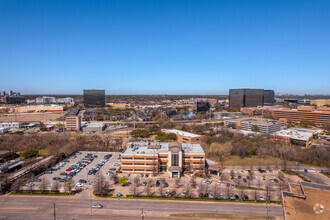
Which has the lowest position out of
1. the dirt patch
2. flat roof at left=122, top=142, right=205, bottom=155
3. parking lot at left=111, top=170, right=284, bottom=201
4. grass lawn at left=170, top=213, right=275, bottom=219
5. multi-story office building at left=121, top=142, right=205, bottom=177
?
grass lawn at left=170, top=213, right=275, bottom=219

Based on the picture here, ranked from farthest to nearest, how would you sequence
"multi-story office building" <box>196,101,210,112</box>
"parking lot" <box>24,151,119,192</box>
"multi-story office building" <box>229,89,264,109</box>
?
"multi-story office building" <box>229,89,264,109</box>, "multi-story office building" <box>196,101,210,112</box>, "parking lot" <box>24,151,119,192</box>

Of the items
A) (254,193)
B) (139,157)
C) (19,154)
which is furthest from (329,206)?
(19,154)

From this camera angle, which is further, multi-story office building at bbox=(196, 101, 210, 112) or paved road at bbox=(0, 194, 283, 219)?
multi-story office building at bbox=(196, 101, 210, 112)

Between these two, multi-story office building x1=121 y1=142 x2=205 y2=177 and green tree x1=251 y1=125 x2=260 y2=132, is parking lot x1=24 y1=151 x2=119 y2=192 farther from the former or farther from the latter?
green tree x1=251 y1=125 x2=260 y2=132

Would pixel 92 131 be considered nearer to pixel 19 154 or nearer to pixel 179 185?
pixel 19 154

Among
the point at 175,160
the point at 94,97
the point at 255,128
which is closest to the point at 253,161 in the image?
the point at 175,160

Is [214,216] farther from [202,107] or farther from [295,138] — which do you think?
[202,107]

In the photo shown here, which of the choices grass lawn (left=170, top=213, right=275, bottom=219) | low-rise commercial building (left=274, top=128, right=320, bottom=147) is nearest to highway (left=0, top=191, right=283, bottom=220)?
grass lawn (left=170, top=213, right=275, bottom=219)
